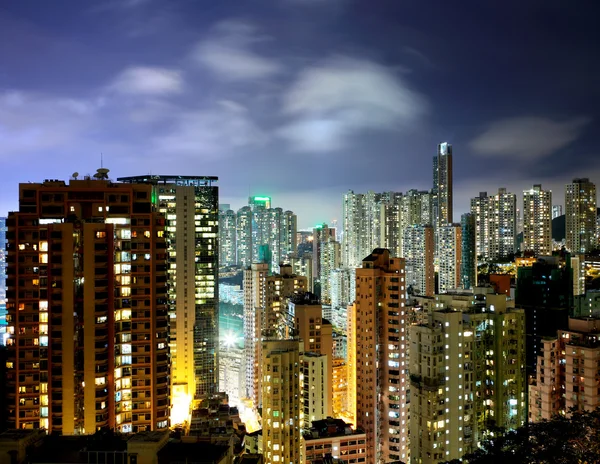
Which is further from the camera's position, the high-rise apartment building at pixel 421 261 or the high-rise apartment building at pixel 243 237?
the high-rise apartment building at pixel 243 237

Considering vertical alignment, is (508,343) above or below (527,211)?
below

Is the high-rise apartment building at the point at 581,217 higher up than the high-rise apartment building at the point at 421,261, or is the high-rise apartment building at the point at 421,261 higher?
the high-rise apartment building at the point at 581,217

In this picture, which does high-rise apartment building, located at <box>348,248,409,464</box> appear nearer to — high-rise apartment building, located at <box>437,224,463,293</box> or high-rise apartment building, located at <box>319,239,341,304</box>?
high-rise apartment building, located at <box>437,224,463,293</box>

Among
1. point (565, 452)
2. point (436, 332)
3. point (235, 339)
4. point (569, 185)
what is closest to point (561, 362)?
point (436, 332)

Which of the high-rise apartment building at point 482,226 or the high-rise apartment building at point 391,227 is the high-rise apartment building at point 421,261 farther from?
the high-rise apartment building at point 482,226

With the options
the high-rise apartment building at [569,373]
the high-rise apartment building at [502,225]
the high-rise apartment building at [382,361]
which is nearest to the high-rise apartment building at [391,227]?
the high-rise apartment building at [502,225]

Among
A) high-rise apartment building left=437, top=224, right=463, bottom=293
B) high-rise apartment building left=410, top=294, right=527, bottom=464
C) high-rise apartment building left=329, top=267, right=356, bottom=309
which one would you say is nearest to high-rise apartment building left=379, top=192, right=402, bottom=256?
high-rise apartment building left=437, top=224, right=463, bottom=293

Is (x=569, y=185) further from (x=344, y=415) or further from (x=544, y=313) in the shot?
(x=344, y=415)
